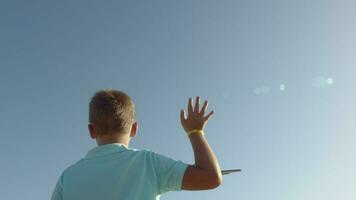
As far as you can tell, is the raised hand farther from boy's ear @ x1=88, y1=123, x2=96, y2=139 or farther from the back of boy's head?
boy's ear @ x1=88, y1=123, x2=96, y2=139

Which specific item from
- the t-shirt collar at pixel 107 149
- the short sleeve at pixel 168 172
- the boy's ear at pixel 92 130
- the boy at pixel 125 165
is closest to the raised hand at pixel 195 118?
the boy at pixel 125 165

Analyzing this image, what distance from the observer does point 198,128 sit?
5512 millimetres

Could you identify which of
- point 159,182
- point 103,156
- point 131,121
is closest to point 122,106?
point 131,121

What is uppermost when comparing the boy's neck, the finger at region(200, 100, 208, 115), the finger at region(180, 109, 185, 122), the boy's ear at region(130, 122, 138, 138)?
the finger at region(200, 100, 208, 115)

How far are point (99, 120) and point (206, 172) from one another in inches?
53.9

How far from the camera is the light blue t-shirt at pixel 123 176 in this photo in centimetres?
518

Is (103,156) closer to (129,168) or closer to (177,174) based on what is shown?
(129,168)

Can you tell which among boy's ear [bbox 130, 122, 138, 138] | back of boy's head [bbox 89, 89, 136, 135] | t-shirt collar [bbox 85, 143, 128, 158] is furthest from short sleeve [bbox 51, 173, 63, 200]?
boy's ear [bbox 130, 122, 138, 138]

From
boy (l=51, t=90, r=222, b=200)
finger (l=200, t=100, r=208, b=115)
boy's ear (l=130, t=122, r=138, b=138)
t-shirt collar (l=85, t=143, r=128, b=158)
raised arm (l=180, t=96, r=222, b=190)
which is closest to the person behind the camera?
raised arm (l=180, t=96, r=222, b=190)

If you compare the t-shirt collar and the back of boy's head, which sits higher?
the back of boy's head

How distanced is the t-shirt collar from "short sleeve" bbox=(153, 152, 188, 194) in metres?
0.40

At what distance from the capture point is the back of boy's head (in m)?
5.55

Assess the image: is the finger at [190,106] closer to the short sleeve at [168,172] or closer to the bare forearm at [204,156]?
the bare forearm at [204,156]

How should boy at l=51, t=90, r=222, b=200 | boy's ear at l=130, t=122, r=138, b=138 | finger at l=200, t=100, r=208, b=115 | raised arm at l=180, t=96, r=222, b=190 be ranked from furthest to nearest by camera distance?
boy's ear at l=130, t=122, r=138, b=138
finger at l=200, t=100, r=208, b=115
boy at l=51, t=90, r=222, b=200
raised arm at l=180, t=96, r=222, b=190
